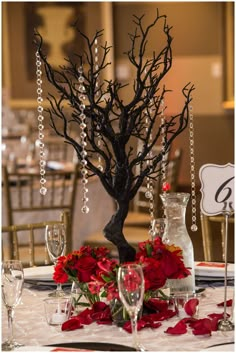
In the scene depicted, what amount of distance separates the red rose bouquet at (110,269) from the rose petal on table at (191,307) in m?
0.06

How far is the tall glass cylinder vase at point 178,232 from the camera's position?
2031 mm

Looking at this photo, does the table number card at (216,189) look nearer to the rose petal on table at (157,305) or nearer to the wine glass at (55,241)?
the rose petal on table at (157,305)

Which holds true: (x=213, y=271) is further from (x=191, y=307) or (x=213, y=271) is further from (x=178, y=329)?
(x=178, y=329)

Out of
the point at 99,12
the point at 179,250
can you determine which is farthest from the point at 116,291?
the point at 99,12

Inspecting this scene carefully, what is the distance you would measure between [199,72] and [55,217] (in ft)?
17.5

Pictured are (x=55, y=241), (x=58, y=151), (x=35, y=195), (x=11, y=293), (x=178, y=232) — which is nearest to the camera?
(x=11, y=293)

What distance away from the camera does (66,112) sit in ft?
33.7

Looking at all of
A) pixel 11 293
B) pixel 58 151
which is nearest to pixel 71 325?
pixel 11 293

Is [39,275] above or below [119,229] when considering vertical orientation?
below

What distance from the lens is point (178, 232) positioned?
81.2 inches

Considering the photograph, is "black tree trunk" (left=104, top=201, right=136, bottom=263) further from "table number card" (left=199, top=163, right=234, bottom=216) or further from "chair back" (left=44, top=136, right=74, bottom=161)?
"chair back" (left=44, top=136, right=74, bottom=161)

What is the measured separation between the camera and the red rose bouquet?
1.84 meters

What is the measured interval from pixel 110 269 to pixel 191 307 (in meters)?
0.22

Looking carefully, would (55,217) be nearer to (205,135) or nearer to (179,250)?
(179,250)
